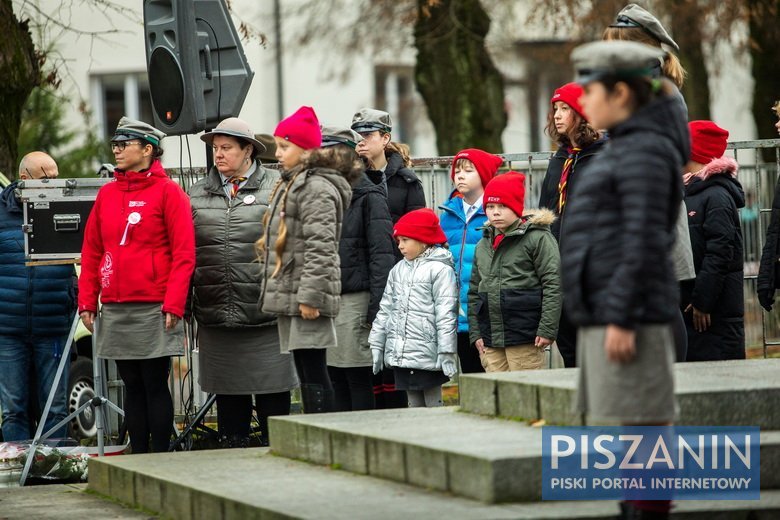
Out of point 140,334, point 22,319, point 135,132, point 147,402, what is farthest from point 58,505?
point 22,319

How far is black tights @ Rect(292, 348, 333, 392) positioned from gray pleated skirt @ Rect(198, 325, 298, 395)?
85 cm

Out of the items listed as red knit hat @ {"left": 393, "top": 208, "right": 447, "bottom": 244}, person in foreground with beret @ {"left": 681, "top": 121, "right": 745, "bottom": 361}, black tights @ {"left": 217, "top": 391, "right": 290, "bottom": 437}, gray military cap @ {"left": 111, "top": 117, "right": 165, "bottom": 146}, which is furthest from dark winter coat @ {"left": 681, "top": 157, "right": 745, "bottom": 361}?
gray military cap @ {"left": 111, "top": 117, "right": 165, "bottom": 146}

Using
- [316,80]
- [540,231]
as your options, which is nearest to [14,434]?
[540,231]

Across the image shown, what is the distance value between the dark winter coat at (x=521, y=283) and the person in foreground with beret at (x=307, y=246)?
3.24 ft

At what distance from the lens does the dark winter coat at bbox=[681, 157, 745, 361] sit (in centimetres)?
833

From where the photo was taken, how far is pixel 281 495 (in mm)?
6523

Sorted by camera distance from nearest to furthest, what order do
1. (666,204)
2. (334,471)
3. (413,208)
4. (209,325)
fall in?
(666,204) < (334,471) < (209,325) < (413,208)

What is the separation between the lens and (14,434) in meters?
9.91

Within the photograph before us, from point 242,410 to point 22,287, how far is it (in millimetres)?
1855

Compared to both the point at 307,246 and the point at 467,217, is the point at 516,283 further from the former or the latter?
the point at 307,246

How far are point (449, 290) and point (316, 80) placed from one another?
910 inches

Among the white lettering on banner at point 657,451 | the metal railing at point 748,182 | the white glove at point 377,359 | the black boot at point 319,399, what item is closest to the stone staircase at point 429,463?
the black boot at point 319,399

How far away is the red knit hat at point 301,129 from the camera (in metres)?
8.23

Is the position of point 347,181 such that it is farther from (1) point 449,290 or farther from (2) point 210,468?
(2) point 210,468
